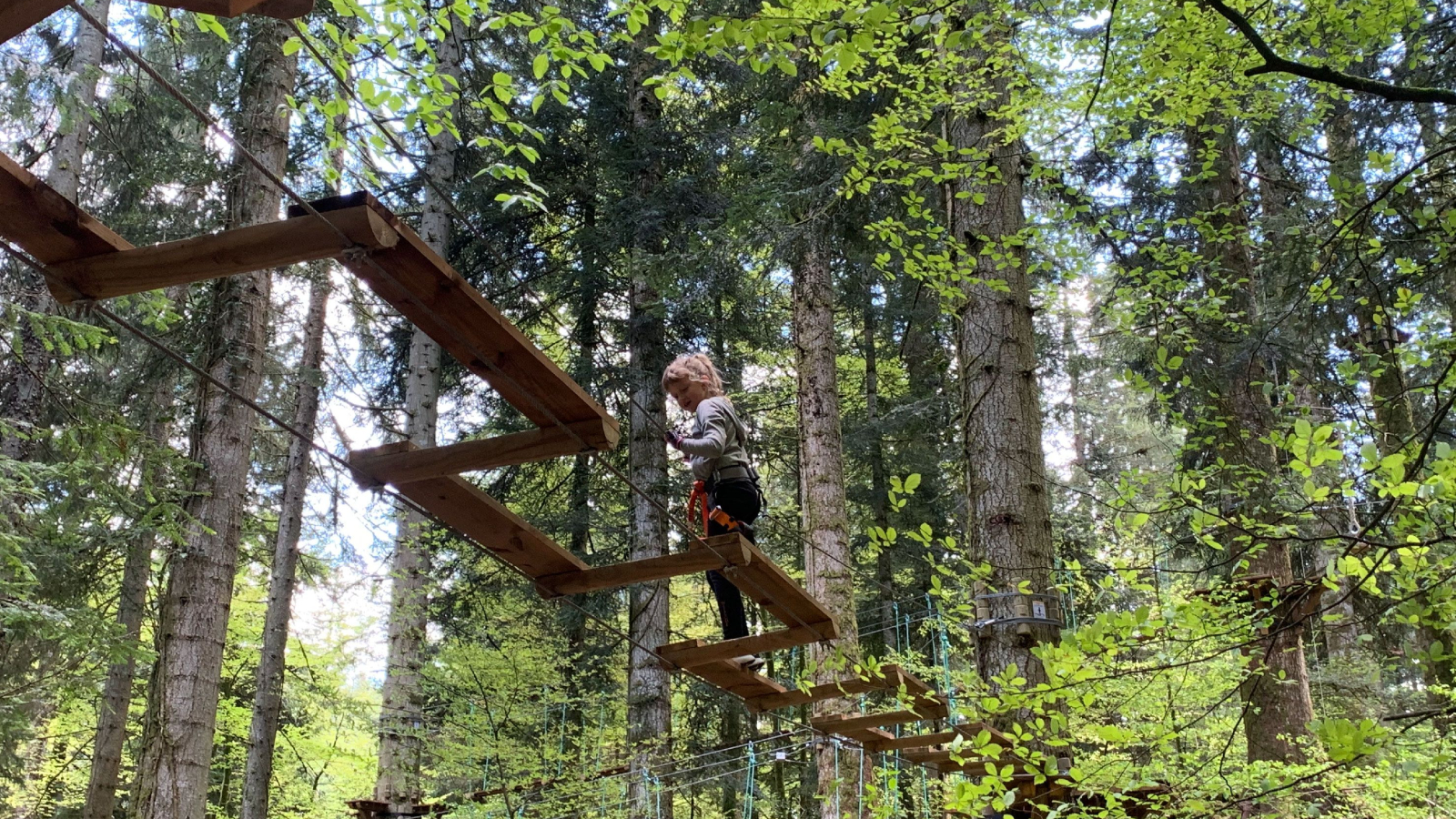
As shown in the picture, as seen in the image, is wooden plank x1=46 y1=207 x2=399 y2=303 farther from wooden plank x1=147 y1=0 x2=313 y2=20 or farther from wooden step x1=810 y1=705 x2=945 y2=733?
wooden step x1=810 y1=705 x2=945 y2=733

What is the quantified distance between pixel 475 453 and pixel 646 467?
608cm

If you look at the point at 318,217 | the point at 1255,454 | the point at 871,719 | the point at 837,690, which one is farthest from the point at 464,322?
the point at 1255,454

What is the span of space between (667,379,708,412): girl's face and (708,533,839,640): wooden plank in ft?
2.30

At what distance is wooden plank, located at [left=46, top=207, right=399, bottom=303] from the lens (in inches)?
72.2

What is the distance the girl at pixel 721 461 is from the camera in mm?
3559

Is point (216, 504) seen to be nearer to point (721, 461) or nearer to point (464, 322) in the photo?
point (721, 461)

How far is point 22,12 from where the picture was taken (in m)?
1.61

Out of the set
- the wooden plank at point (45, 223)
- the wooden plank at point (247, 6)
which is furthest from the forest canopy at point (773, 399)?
the wooden plank at point (247, 6)

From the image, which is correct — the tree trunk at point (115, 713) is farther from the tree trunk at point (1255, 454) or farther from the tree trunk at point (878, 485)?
the tree trunk at point (1255, 454)

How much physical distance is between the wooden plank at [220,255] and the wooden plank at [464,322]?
0.03 meters

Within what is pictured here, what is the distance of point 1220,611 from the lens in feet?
9.78

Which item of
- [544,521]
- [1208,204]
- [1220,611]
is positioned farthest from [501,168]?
[1208,204]

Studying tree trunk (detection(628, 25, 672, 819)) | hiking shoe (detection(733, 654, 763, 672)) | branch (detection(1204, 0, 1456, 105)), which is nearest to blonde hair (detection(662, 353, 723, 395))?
hiking shoe (detection(733, 654, 763, 672))

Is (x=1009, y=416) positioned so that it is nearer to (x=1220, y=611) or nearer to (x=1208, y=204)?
(x=1220, y=611)
